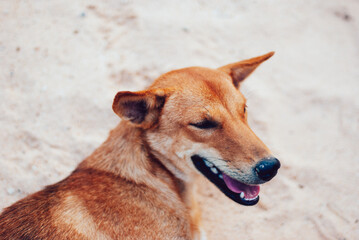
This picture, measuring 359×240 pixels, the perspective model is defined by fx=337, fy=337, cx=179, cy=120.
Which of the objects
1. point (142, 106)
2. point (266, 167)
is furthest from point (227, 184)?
point (142, 106)

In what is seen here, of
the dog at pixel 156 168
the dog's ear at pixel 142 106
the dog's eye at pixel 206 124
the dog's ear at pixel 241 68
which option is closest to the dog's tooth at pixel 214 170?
the dog at pixel 156 168

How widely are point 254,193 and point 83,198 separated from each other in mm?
1576

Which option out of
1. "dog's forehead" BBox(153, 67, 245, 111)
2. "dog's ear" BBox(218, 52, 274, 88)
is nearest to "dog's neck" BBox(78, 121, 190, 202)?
"dog's forehead" BBox(153, 67, 245, 111)

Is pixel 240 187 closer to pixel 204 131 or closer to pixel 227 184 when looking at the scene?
pixel 227 184

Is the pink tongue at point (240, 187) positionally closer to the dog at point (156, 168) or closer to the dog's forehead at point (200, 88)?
the dog at point (156, 168)

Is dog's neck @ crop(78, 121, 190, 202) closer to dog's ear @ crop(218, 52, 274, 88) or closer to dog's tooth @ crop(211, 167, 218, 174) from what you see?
dog's tooth @ crop(211, 167, 218, 174)

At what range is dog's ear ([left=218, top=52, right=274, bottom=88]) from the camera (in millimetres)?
3611

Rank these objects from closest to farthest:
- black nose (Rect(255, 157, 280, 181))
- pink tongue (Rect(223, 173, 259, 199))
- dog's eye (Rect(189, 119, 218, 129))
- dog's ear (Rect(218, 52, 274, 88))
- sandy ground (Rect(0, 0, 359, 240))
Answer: black nose (Rect(255, 157, 280, 181)), dog's eye (Rect(189, 119, 218, 129)), pink tongue (Rect(223, 173, 259, 199)), dog's ear (Rect(218, 52, 274, 88)), sandy ground (Rect(0, 0, 359, 240))

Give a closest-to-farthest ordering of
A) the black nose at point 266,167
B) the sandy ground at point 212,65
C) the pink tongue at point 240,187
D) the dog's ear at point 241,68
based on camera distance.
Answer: the black nose at point 266,167 → the pink tongue at point 240,187 → the dog's ear at point 241,68 → the sandy ground at point 212,65

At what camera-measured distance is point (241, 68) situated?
11.9ft

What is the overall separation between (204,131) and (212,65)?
99.3 inches

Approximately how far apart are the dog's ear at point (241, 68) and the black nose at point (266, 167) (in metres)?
1.12

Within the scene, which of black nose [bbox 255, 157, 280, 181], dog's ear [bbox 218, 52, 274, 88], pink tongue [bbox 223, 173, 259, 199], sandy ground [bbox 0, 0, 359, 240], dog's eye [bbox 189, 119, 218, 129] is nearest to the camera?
black nose [bbox 255, 157, 280, 181]

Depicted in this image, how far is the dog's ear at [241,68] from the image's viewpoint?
3.61m
